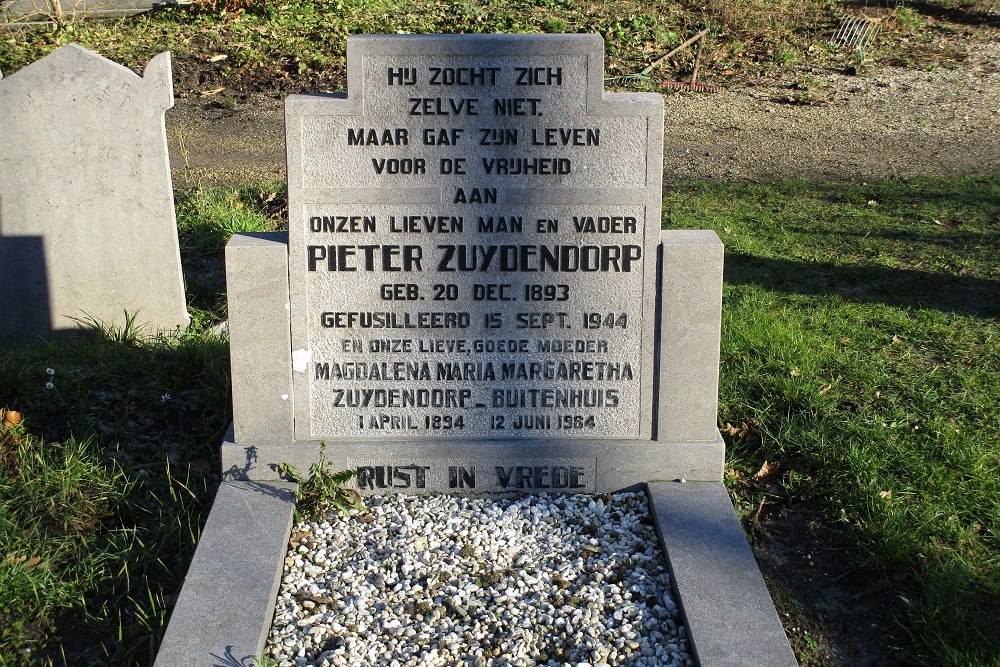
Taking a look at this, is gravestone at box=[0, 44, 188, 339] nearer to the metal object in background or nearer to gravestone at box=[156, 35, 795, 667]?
gravestone at box=[156, 35, 795, 667]

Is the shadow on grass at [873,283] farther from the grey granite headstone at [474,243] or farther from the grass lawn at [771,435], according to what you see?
the grey granite headstone at [474,243]

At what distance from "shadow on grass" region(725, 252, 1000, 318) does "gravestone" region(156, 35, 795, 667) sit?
2.50 metres

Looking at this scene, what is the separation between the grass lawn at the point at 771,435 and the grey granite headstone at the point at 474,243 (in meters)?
0.75

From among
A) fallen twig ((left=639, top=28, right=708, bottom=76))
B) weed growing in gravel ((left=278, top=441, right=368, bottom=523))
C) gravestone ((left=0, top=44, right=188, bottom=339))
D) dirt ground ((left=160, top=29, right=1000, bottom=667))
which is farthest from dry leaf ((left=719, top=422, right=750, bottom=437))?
fallen twig ((left=639, top=28, right=708, bottom=76))

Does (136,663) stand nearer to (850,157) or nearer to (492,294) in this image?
(492,294)

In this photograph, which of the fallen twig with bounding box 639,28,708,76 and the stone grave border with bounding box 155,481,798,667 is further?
the fallen twig with bounding box 639,28,708,76

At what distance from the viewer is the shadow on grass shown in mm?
6434

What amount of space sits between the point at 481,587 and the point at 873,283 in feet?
13.0

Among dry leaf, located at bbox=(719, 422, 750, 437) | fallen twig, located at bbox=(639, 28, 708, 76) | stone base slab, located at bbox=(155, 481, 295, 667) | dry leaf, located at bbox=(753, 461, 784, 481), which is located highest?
fallen twig, located at bbox=(639, 28, 708, 76)

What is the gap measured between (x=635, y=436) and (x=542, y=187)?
1095 mm

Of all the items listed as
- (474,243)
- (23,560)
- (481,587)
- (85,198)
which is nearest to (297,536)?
(481,587)

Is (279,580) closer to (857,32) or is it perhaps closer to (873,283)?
(873,283)

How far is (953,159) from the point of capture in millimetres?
9492

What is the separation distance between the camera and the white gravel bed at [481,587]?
3479 mm
